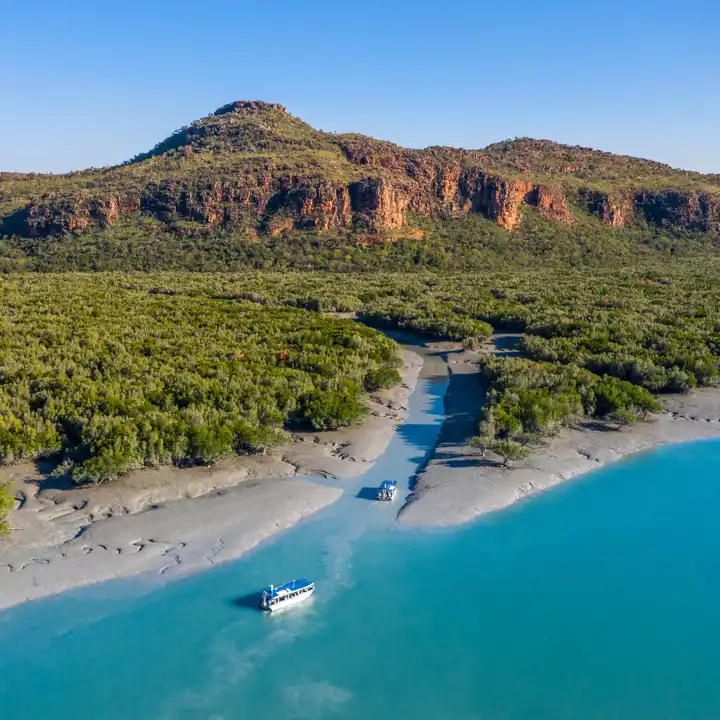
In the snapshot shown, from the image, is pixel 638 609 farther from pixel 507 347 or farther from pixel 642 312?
pixel 642 312

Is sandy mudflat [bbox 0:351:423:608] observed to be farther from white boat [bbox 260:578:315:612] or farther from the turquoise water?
white boat [bbox 260:578:315:612]

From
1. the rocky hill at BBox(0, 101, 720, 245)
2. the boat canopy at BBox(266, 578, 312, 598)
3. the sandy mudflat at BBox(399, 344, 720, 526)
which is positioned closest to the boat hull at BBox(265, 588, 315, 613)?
the boat canopy at BBox(266, 578, 312, 598)

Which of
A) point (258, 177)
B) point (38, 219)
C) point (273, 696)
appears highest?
point (258, 177)

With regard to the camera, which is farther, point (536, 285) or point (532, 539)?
point (536, 285)

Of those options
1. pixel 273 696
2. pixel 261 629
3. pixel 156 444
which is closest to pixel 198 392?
pixel 156 444

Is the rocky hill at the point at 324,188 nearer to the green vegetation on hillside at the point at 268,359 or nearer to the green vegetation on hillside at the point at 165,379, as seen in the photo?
the green vegetation on hillside at the point at 268,359

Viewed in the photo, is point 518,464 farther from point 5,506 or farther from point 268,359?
point 5,506
